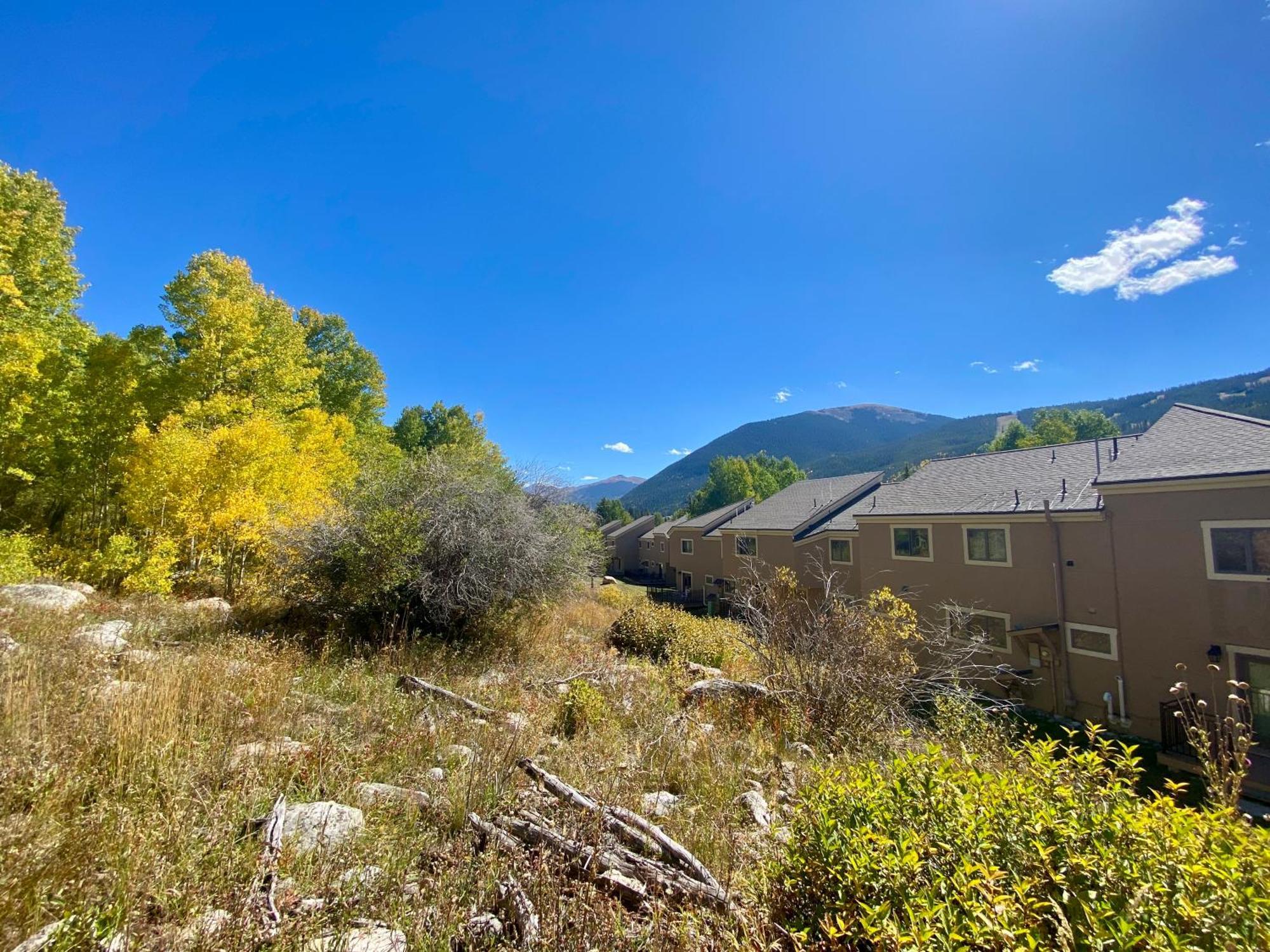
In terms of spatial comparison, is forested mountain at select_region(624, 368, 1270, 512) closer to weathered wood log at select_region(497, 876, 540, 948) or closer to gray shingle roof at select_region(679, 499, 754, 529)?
gray shingle roof at select_region(679, 499, 754, 529)

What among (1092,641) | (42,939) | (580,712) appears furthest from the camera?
(1092,641)

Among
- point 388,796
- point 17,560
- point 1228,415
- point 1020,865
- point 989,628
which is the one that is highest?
point 1228,415

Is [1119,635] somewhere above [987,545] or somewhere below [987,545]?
below

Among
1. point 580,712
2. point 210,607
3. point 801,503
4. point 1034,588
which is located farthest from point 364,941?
point 801,503

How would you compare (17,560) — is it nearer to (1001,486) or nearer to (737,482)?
(1001,486)

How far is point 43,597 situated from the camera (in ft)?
23.3

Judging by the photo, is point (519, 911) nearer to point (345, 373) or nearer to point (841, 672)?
point (841, 672)

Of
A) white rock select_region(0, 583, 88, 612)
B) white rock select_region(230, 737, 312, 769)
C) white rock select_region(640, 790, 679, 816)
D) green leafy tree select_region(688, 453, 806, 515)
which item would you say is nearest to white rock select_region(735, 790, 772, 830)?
white rock select_region(640, 790, 679, 816)

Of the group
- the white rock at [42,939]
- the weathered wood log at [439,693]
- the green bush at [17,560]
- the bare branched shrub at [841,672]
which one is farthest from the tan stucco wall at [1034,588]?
the green bush at [17,560]

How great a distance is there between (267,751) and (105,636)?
4400 millimetres

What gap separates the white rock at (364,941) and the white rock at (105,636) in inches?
197

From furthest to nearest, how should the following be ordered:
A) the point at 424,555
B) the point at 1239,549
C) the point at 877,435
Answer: the point at 877,435
the point at 1239,549
the point at 424,555

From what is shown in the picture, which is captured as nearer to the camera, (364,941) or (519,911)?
(364,941)

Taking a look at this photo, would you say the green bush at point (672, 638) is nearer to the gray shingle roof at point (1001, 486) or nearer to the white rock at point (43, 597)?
the gray shingle roof at point (1001, 486)
